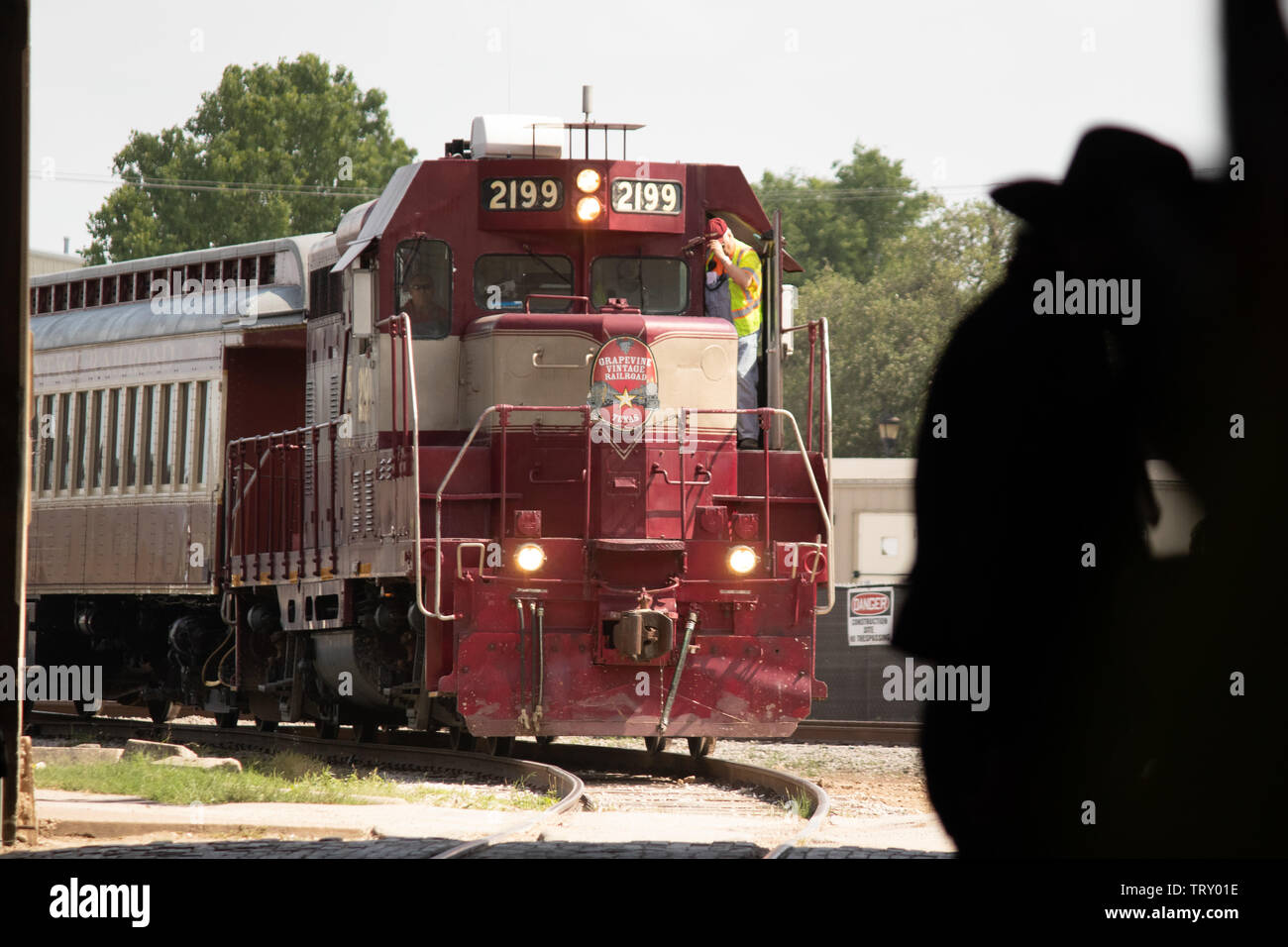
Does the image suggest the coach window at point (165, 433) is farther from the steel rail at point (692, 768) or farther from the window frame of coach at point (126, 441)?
the steel rail at point (692, 768)

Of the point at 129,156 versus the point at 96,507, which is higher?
the point at 129,156

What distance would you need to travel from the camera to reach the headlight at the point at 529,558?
1128 centimetres

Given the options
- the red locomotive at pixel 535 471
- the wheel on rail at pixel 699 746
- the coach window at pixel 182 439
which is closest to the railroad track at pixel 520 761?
the wheel on rail at pixel 699 746

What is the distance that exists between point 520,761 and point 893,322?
165ft

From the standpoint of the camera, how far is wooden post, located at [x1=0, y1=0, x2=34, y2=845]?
17.5ft

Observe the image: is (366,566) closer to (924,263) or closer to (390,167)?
(390,167)

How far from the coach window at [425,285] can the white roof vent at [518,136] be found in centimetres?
87

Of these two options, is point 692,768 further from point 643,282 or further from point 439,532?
point 643,282

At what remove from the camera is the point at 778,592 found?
1162 centimetres

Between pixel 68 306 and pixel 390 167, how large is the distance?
35.0 meters

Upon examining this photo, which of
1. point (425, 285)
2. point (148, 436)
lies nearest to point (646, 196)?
point (425, 285)

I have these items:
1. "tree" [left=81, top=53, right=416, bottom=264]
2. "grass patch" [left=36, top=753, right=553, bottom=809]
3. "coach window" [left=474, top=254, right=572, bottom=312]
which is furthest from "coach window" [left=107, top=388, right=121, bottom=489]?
"tree" [left=81, top=53, right=416, bottom=264]

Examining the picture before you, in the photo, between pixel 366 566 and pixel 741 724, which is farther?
pixel 366 566
